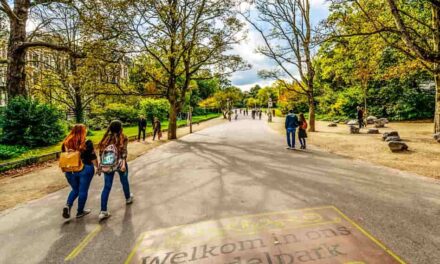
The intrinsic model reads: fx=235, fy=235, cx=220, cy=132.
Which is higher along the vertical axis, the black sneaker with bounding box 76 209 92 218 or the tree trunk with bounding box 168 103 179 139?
the tree trunk with bounding box 168 103 179 139

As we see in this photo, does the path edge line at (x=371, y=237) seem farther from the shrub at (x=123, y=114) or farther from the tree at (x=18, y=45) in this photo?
the shrub at (x=123, y=114)

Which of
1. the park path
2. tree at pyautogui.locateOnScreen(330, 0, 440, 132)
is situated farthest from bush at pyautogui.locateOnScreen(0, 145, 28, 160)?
tree at pyautogui.locateOnScreen(330, 0, 440, 132)

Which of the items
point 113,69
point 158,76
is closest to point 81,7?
point 113,69

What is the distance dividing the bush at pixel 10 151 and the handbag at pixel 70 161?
807 cm

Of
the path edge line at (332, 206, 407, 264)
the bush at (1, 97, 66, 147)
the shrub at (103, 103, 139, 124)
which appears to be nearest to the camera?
the path edge line at (332, 206, 407, 264)

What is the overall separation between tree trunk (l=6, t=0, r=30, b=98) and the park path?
10.5 meters

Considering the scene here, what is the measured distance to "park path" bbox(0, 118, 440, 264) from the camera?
3.45 m

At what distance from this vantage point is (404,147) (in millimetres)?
9930

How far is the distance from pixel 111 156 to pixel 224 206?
8.18 feet

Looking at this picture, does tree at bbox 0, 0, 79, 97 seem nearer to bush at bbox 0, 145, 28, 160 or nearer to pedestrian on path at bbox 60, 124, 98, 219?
bush at bbox 0, 145, 28, 160

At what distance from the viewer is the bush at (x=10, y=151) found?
9.82 metres

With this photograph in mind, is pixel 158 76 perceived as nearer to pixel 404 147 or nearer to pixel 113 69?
pixel 113 69

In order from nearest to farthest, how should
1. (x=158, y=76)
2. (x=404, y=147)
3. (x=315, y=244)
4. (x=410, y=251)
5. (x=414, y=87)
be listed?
1. (x=410, y=251)
2. (x=315, y=244)
3. (x=404, y=147)
4. (x=158, y=76)
5. (x=414, y=87)

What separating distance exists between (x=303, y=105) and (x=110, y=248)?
1813 inches
